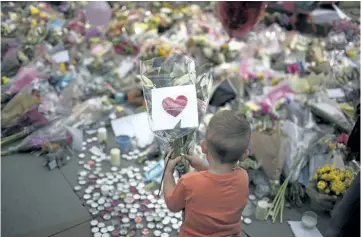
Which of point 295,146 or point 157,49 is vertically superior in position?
point 157,49

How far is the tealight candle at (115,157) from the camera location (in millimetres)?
3150

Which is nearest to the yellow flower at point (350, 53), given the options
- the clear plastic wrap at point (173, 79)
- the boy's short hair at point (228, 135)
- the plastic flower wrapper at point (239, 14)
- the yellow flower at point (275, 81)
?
the yellow flower at point (275, 81)

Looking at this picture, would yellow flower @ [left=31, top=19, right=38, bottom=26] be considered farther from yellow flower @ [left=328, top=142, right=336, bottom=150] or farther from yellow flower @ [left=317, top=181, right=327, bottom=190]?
yellow flower @ [left=317, top=181, right=327, bottom=190]

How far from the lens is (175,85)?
6.75ft

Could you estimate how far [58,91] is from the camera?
3.79 meters

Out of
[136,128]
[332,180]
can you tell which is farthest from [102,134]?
[332,180]

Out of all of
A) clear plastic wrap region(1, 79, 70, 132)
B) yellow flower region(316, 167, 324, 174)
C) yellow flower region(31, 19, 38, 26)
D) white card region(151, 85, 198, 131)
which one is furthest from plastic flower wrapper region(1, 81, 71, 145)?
yellow flower region(316, 167, 324, 174)

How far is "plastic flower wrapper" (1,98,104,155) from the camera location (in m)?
3.23

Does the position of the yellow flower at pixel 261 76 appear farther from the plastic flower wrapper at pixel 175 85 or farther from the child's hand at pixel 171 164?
the child's hand at pixel 171 164

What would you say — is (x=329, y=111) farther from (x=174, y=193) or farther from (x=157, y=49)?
(x=174, y=193)

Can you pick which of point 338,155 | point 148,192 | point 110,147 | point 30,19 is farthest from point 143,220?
point 30,19

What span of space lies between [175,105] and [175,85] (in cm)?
13

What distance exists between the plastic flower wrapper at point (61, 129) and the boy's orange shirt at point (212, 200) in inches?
65.2

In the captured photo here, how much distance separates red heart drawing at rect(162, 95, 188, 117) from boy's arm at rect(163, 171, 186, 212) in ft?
0.92
